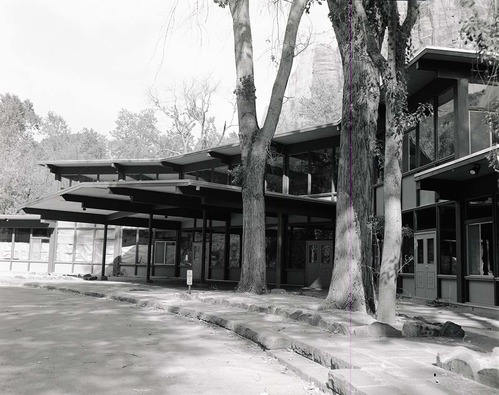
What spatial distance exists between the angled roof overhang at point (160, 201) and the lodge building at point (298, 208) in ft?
→ 0.17

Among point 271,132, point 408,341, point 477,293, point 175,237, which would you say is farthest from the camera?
point 175,237

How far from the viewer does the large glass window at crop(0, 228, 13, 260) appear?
3064cm

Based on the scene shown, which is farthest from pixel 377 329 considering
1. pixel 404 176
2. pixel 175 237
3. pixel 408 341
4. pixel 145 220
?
pixel 175 237

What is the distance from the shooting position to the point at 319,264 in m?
21.8

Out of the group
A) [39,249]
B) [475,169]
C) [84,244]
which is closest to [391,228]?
[475,169]

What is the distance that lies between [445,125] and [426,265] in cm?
434

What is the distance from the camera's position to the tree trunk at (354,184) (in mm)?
10312

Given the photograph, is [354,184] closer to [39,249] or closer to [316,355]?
[316,355]

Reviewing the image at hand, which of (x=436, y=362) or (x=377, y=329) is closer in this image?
(x=436, y=362)

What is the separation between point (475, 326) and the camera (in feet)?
31.6

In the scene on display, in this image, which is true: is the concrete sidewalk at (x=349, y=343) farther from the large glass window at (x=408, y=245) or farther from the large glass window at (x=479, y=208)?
the large glass window at (x=408, y=245)

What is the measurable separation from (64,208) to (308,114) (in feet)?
112

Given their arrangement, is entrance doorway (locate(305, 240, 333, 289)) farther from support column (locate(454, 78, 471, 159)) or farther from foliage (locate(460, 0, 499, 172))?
foliage (locate(460, 0, 499, 172))

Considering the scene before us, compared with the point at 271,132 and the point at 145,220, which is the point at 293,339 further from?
the point at 145,220
